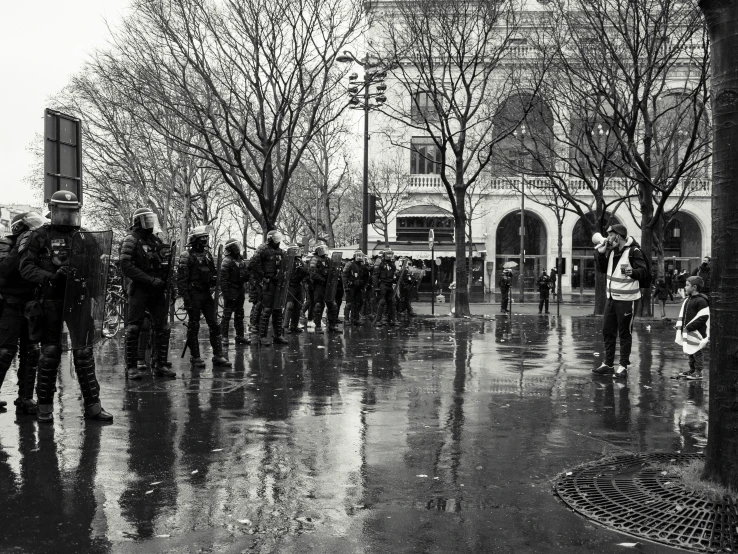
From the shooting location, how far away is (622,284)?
998cm

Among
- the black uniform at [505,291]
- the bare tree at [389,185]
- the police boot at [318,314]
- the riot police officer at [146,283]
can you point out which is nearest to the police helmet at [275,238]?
the police boot at [318,314]

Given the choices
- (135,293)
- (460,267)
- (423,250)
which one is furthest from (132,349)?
(423,250)

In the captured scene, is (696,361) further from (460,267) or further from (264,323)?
(460,267)

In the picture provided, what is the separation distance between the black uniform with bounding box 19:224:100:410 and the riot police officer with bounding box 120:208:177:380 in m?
2.27

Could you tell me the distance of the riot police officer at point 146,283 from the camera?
9.21 metres

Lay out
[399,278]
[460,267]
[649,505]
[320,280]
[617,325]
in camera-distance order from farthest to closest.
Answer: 1. [460,267]
2. [399,278]
3. [320,280]
4. [617,325]
5. [649,505]

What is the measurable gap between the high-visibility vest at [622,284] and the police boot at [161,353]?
18.8 feet

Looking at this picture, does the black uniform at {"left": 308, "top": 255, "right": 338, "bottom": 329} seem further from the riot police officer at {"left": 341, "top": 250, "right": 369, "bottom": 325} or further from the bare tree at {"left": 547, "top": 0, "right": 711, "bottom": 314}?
the bare tree at {"left": 547, "top": 0, "right": 711, "bottom": 314}

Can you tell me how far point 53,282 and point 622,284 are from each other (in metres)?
6.82

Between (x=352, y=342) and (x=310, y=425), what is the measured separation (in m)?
8.04

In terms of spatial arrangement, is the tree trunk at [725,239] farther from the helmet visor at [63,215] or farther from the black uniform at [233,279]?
the black uniform at [233,279]

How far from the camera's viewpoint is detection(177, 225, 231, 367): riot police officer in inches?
408

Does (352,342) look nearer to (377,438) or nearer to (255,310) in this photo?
(255,310)

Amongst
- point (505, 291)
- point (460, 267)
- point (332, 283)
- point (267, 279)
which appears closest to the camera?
point (267, 279)
